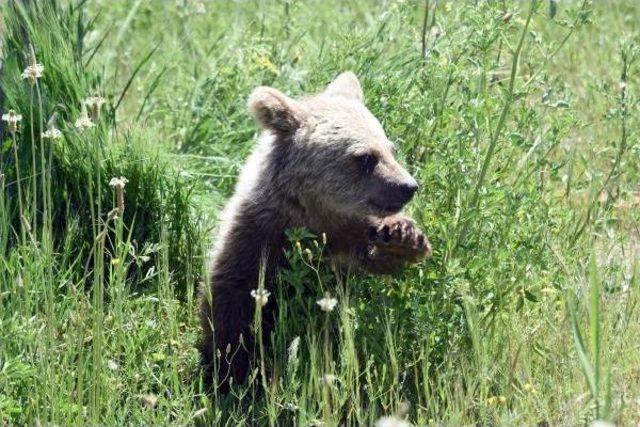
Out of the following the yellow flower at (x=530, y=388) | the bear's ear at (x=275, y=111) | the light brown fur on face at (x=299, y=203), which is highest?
the bear's ear at (x=275, y=111)

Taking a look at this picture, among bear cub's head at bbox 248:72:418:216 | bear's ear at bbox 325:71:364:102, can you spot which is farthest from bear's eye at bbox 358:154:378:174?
bear's ear at bbox 325:71:364:102

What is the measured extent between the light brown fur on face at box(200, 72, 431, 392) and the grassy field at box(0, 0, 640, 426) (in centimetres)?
13

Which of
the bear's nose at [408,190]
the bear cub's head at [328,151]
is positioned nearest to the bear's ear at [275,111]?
the bear cub's head at [328,151]

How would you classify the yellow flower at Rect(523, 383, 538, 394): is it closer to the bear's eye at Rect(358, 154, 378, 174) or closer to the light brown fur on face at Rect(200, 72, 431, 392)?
A: the light brown fur on face at Rect(200, 72, 431, 392)

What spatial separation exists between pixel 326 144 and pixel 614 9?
4.48 metres

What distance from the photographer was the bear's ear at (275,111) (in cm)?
541

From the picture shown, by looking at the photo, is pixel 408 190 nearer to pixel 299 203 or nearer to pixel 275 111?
pixel 299 203

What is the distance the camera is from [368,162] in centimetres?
540

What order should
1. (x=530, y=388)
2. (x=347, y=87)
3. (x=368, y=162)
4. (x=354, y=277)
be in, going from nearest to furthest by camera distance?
1. (x=530, y=388)
2. (x=354, y=277)
3. (x=368, y=162)
4. (x=347, y=87)

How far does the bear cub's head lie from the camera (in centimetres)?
537

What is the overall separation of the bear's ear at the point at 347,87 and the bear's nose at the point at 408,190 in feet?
2.41

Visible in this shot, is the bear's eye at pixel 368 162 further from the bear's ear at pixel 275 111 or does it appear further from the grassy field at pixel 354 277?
the bear's ear at pixel 275 111

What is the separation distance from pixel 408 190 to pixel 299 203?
57 cm

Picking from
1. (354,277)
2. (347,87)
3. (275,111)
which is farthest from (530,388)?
(347,87)
